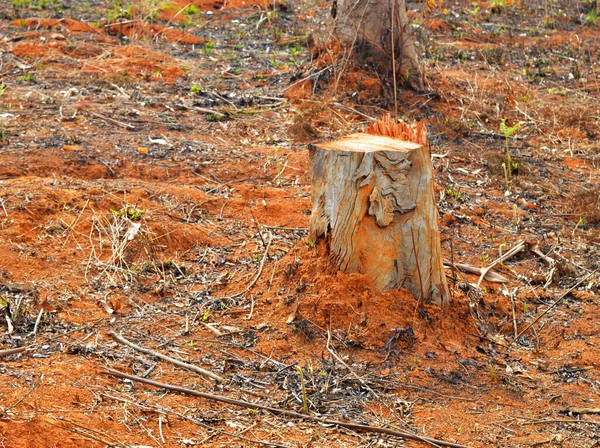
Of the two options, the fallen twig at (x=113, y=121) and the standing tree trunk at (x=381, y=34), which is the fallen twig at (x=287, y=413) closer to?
the fallen twig at (x=113, y=121)

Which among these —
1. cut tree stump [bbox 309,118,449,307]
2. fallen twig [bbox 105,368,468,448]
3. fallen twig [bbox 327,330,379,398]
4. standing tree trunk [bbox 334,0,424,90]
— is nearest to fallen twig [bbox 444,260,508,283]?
cut tree stump [bbox 309,118,449,307]

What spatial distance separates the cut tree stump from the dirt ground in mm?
137

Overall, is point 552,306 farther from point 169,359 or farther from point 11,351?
point 11,351

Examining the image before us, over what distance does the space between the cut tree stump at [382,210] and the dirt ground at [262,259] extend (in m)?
0.14

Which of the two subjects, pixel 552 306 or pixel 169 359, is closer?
pixel 169 359

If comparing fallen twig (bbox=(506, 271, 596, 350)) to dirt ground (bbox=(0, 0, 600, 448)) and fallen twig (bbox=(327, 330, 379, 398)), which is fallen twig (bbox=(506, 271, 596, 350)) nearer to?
dirt ground (bbox=(0, 0, 600, 448))

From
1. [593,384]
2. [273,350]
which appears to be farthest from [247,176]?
[593,384]

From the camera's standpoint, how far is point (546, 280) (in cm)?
544

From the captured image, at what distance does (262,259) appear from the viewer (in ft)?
16.4

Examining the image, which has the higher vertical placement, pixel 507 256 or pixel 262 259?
pixel 262 259

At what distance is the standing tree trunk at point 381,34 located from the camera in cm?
833

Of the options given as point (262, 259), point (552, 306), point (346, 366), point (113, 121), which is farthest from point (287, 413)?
point (113, 121)

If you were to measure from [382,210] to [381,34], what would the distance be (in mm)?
4600

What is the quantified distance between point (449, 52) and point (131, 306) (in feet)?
25.8
